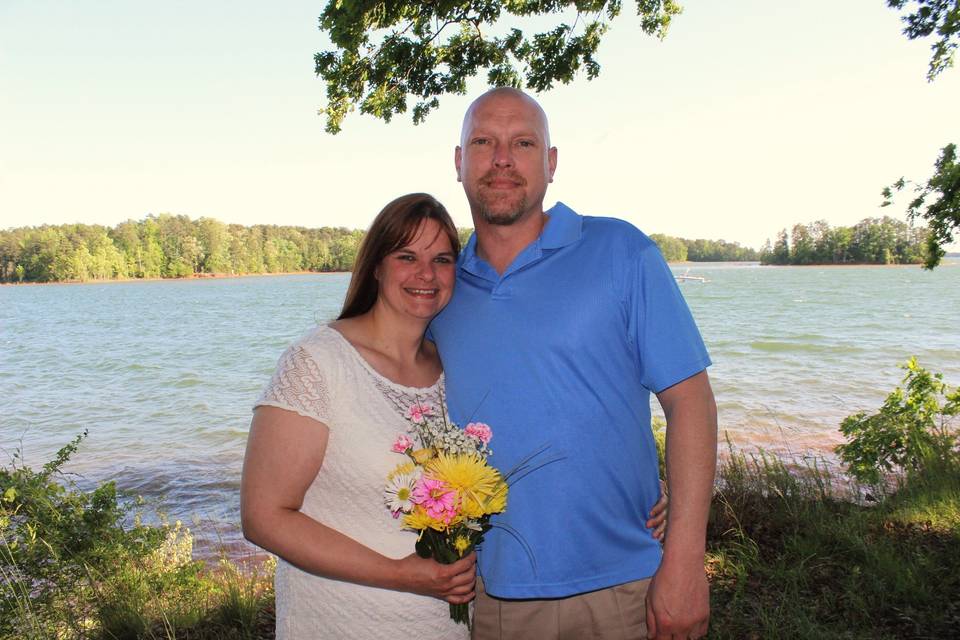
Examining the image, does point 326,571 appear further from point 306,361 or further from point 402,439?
point 306,361

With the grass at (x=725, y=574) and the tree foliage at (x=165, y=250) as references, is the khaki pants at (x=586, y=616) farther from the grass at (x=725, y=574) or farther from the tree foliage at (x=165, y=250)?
the tree foliage at (x=165, y=250)

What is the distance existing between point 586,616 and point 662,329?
1111mm

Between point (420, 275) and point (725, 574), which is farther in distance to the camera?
point (725, 574)

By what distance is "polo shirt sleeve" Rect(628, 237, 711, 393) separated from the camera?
2.49m

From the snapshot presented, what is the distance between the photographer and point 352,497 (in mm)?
2428

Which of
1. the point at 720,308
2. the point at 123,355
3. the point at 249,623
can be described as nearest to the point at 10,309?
the point at 123,355

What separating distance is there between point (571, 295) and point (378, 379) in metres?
0.80

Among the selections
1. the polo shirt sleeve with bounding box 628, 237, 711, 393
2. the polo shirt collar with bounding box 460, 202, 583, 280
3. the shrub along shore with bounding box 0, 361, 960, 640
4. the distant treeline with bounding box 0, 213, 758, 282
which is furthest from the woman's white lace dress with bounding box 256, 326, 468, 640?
the distant treeline with bounding box 0, 213, 758, 282

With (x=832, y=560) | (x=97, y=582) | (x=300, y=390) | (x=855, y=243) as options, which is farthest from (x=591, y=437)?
(x=855, y=243)

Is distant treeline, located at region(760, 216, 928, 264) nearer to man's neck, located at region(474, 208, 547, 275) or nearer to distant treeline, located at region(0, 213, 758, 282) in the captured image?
distant treeline, located at region(0, 213, 758, 282)

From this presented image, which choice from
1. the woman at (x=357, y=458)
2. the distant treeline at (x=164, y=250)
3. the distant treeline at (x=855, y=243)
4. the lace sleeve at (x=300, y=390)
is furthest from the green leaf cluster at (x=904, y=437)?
the distant treeline at (x=855, y=243)

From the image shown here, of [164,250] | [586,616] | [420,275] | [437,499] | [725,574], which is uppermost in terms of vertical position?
[164,250]

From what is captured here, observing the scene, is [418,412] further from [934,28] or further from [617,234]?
[934,28]

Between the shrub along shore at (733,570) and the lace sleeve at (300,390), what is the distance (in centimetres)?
316
